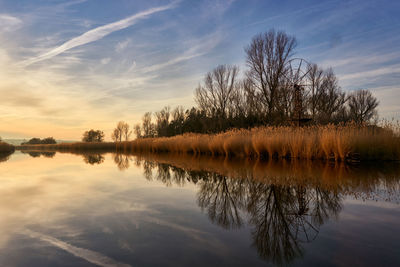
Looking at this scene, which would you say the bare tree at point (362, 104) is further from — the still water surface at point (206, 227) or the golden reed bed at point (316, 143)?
the still water surface at point (206, 227)

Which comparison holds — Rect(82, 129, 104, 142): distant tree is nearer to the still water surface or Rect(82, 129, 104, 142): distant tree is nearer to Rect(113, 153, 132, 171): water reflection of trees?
Rect(113, 153, 132, 171): water reflection of trees

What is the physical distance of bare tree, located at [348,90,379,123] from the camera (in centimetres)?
Answer: 3459

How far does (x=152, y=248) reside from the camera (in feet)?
4.71

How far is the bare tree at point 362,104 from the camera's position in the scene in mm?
34594

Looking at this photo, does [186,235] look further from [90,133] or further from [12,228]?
[90,133]

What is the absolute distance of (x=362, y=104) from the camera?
3525 cm

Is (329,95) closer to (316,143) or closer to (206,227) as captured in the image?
(316,143)

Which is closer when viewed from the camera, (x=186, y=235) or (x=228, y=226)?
(x=186, y=235)

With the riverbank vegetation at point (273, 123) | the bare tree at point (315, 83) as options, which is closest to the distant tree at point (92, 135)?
the riverbank vegetation at point (273, 123)

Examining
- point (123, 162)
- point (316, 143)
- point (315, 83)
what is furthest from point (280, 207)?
point (315, 83)

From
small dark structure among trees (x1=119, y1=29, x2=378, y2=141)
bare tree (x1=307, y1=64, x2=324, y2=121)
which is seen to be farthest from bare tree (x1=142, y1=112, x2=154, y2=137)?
bare tree (x1=307, y1=64, x2=324, y2=121)

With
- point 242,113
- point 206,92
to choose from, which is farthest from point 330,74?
point 206,92

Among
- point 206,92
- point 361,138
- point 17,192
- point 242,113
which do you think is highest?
point 206,92

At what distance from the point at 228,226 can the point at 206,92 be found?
98.0ft
